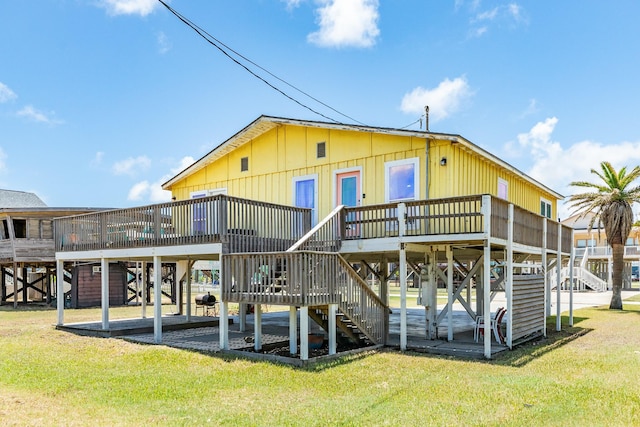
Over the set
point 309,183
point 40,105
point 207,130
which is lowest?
point 309,183

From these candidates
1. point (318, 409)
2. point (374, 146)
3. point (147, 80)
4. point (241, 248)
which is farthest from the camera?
point (147, 80)

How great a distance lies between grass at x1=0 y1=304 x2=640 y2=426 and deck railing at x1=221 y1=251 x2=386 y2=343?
3.61ft

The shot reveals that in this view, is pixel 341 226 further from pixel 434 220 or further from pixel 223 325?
pixel 223 325

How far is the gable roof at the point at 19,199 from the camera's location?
109ft

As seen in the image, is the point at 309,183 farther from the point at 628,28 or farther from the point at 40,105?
the point at 40,105

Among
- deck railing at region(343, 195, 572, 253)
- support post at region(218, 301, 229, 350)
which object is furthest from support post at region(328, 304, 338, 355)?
deck railing at region(343, 195, 572, 253)

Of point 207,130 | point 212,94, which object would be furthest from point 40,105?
point 212,94

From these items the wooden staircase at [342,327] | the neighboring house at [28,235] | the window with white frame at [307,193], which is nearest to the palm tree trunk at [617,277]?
the wooden staircase at [342,327]

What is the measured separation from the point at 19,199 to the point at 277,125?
26471 mm

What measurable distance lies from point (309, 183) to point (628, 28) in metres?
10.2

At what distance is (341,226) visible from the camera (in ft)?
41.7

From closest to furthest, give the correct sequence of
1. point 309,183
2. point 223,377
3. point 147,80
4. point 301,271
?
1. point 223,377
2. point 301,271
3. point 309,183
4. point 147,80

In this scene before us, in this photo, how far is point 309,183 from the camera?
1530cm

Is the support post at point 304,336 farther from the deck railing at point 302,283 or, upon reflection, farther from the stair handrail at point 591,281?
the stair handrail at point 591,281
